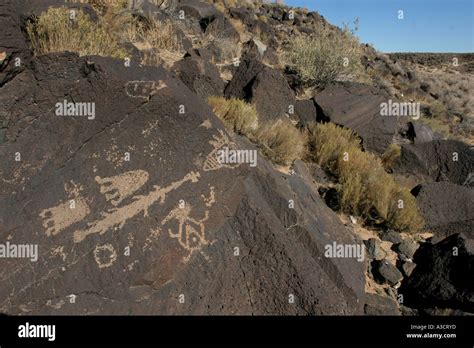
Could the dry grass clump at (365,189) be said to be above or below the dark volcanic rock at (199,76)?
below

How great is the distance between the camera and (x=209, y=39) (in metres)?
10.1

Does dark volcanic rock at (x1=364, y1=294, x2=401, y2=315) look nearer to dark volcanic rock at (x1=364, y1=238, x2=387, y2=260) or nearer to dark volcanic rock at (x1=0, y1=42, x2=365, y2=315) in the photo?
dark volcanic rock at (x1=0, y1=42, x2=365, y2=315)

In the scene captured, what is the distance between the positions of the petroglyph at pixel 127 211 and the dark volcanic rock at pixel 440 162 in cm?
541

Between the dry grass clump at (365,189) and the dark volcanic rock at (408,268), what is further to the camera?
the dry grass clump at (365,189)

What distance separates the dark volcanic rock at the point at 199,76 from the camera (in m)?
6.66

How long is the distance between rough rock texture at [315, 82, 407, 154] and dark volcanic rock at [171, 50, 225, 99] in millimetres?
2282

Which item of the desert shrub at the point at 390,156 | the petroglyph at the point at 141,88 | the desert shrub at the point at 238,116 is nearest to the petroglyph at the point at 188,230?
the petroglyph at the point at 141,88

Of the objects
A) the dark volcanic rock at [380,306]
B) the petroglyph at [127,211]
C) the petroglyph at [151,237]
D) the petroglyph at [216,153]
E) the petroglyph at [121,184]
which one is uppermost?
the petroglyph at [216,153]

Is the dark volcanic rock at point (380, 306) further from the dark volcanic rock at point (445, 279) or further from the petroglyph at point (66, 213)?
the petroglyph at point (66, 213)

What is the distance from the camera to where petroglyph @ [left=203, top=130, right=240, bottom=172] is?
3.50 meters

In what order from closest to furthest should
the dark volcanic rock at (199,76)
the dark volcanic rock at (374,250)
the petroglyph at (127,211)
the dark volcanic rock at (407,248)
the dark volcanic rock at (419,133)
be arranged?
the petroglyph at (127,211)
the dark volcanic rock at (374,250)
the dark volcanic rock at (407,248)
the dark volcanic rock at (199,76)
the dark volcanic rock at (419,133)

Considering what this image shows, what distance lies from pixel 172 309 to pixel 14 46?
3254mm

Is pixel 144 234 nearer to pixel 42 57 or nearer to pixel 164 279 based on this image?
pixel 164 279
